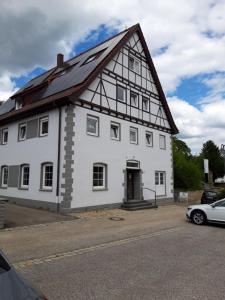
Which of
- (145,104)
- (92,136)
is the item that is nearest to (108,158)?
(92,136)

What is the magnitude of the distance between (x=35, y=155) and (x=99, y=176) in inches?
158

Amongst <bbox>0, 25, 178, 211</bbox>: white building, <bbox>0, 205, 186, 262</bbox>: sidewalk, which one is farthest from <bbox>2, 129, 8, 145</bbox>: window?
<bbox>0, 205, 186, 262</bbox>: sidewalk

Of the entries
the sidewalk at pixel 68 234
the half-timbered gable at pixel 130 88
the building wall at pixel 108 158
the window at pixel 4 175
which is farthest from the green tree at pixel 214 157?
the sidewalk at pixel 68 234

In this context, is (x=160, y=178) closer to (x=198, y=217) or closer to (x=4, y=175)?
(x=198, y=217)

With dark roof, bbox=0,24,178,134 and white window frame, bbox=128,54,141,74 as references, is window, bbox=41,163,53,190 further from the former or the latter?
white window frame, bbox=128,54,141,74

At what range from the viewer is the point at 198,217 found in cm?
1266

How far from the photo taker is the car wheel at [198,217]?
41.1 ft

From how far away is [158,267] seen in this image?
6.21 metres

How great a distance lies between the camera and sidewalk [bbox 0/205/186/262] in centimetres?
764

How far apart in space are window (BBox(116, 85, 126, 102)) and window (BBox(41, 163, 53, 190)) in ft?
21.5

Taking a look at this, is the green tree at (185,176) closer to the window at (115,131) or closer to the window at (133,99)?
the window at (133,99)

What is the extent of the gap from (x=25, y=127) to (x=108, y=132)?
5521 millimetres

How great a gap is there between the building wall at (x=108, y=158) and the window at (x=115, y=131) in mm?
294

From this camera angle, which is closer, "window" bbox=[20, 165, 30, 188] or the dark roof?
the dark roof
